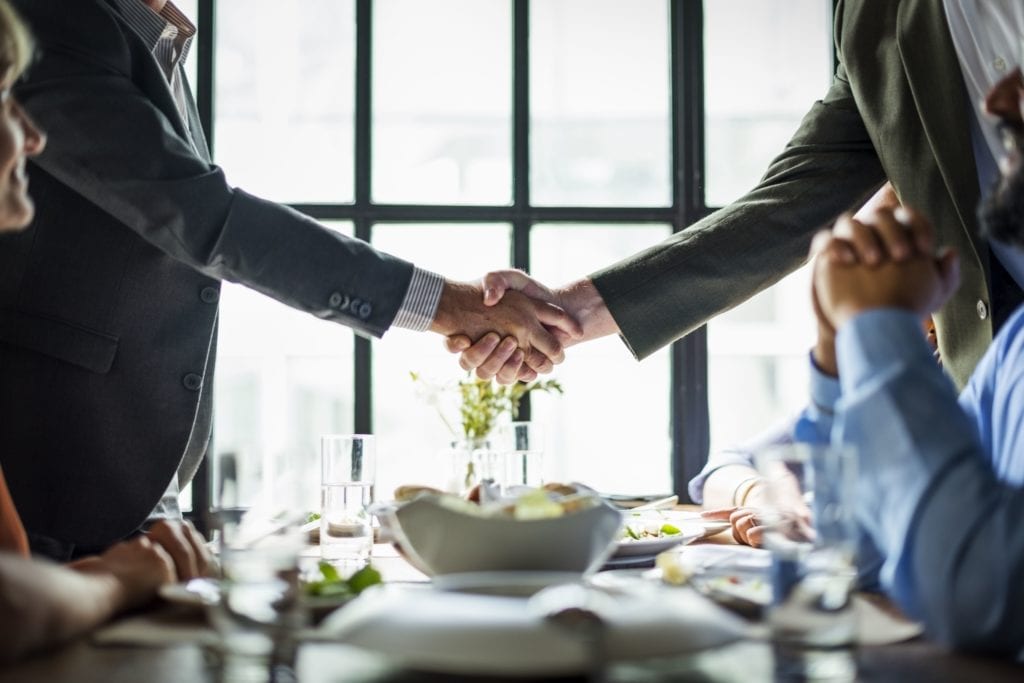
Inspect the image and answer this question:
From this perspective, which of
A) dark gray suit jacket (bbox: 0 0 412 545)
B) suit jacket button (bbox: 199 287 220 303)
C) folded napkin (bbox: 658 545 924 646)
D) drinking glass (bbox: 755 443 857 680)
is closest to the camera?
drinking glass (bbox: 755 443 857 680)

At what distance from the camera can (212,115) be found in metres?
3.53

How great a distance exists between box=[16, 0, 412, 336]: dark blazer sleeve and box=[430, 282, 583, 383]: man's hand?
0.33 metres

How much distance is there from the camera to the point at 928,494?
93cm

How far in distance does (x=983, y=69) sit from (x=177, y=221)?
4.94ft

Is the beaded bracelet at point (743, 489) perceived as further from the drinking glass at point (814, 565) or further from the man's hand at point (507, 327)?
the drinking glass at point (814, 565)

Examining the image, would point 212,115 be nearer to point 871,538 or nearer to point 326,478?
point 326,478

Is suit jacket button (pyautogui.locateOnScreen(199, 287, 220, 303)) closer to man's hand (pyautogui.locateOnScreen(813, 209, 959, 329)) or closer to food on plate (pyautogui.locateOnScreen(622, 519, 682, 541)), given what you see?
food on plate (pyautogui.locateOnScreen(622, 519, 682, 541))

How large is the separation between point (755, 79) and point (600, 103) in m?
0.55

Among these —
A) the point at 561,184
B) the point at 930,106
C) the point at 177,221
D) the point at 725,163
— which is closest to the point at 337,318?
the point at 177,221

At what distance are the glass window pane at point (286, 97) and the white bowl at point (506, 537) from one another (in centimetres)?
261

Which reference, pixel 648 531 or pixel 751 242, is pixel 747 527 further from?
pixel 751 242

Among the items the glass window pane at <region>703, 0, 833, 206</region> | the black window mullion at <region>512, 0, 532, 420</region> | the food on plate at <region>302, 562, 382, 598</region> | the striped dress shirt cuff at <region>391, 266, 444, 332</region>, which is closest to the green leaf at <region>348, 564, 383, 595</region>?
the food on plate at <region>302, 562, 382, 598</region>

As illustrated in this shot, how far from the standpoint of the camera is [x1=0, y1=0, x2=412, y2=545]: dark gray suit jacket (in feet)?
6.25

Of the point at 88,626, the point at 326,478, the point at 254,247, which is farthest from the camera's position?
the point at 254,247
